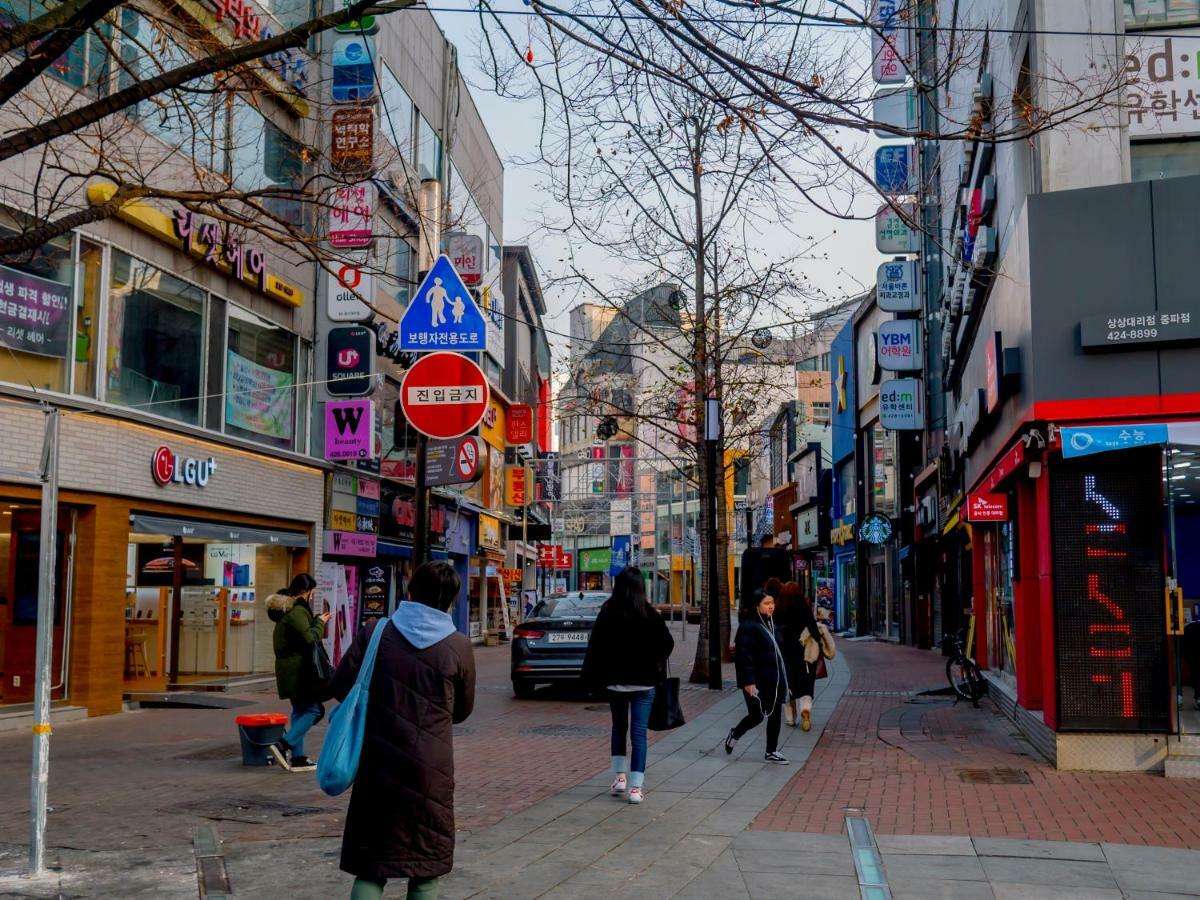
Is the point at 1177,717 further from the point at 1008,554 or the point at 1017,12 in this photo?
the point at 1017,12

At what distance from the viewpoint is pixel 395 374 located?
27797 millimetres

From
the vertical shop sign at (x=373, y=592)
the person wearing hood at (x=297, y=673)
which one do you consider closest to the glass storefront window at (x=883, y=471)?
the vertical shop sign at (x=373, y=592)

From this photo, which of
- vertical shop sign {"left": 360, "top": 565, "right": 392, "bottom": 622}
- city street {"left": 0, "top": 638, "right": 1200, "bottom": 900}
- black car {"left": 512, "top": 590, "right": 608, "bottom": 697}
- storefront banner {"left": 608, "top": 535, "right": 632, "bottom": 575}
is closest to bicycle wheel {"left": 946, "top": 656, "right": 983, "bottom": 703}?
city street {"left": 0, "top": 638, "right": 1200, "bottom": 900}

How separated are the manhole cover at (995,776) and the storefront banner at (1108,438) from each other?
104 inches

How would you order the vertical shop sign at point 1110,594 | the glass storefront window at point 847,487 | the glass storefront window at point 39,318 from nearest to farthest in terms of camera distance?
the vertical shop sign at point 1110,594
the glass storefront window at point 39,318
the glass storefront window at point 847,487

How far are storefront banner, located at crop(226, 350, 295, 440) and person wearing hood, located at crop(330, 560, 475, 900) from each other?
48.2 ft

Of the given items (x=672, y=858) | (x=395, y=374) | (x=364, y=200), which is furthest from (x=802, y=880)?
A: (x=395, y=374)

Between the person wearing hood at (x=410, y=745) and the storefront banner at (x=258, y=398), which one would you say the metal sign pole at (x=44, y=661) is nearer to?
the person wearing hood at (x=410, y=745)

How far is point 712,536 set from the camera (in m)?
21.0

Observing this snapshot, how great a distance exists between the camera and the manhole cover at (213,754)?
11.6m

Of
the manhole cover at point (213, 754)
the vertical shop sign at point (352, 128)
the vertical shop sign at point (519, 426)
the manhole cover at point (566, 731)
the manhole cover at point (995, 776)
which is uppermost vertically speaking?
the vertical shop sign at point (352, 128)

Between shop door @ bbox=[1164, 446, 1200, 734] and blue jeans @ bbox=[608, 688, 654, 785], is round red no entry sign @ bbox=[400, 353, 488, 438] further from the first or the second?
shop door @ bbox=[1164, 446, 1200, 734]

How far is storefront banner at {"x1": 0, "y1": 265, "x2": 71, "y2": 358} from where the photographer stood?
13695 mm

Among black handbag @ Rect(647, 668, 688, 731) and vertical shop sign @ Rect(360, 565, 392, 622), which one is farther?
vertical shop sign @ Rect(360, 565, 392, 622)
